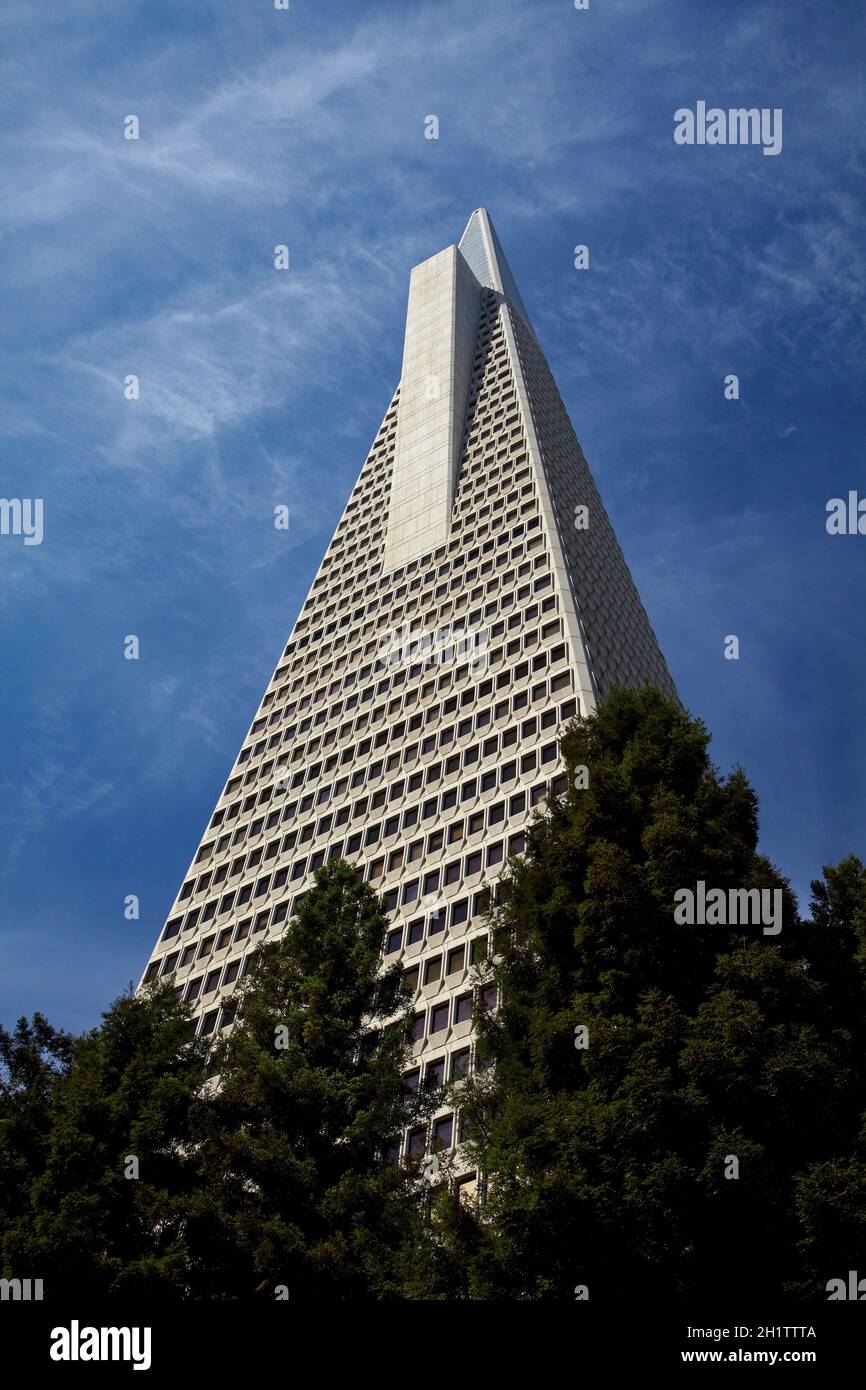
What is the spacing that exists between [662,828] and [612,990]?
3.01 m

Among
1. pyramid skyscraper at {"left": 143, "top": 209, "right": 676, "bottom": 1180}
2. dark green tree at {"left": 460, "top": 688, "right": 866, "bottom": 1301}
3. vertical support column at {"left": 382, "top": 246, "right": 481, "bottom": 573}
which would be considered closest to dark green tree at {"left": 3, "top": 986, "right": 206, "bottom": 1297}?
dark green tree at {"left": 460, "top": 688, "right": 866, "bottom": 1301}

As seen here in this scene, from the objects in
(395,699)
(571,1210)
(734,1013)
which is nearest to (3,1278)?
(571,1210)

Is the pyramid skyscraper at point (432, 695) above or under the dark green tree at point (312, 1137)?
above

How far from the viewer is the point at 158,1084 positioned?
22672 mm

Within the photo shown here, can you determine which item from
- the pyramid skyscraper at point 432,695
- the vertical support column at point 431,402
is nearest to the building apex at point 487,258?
the vertical support column at point 431,402

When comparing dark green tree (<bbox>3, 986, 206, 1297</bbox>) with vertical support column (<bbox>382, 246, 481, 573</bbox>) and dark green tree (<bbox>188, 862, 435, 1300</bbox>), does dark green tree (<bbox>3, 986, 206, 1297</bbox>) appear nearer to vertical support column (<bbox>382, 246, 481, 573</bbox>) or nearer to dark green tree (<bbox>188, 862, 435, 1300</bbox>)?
dark green tree (<bbox>188, 862, 435, 1300</bbox>)

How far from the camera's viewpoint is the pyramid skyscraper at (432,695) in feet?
157

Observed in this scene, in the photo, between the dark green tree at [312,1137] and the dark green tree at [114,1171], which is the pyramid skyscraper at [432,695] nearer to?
Answer: the dark green tree at [312,1137]

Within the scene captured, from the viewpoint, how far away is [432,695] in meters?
58.9

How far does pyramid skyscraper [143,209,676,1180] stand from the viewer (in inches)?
1886

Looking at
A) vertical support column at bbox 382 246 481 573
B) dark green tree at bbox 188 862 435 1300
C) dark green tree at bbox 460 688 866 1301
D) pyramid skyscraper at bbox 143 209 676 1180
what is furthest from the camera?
vertical support column at bbox 382 246 481 573

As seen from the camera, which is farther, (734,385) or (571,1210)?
(734,385)

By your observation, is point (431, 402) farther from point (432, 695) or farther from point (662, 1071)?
point (662, 1071)
